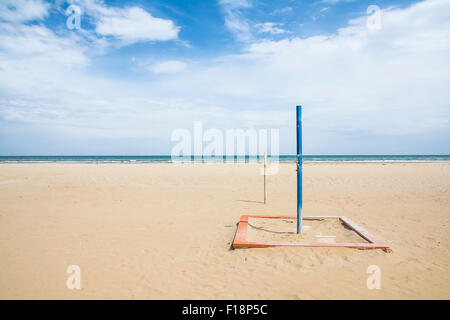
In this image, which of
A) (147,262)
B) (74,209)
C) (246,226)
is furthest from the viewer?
(74,209)

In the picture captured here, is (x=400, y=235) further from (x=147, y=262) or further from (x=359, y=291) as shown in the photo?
(x=147, y=262)

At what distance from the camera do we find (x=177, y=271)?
4105 mm

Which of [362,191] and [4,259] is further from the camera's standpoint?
[362,191]

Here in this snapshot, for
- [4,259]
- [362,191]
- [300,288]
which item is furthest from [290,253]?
[362,191]

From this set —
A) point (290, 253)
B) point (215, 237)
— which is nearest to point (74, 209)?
point (215, 237)

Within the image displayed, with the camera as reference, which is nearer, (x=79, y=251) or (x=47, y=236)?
(x=79, y=251)

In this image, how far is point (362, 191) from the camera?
12195 mm

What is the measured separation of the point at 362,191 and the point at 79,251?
11.2 m

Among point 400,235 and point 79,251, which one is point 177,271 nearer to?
point 79,251
